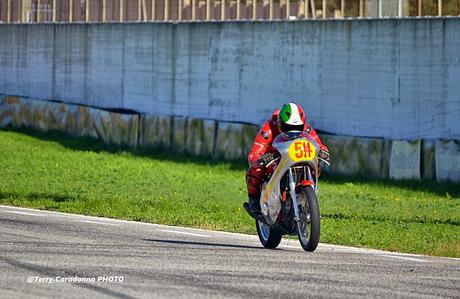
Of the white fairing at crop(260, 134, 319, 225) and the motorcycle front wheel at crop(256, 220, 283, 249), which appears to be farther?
the motorcycle front wheel at crop(256, 220, 283, 249)

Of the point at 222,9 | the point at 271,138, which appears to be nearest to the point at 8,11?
the point at 222,9

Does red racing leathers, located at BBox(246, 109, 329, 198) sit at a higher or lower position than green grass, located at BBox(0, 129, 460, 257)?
higher

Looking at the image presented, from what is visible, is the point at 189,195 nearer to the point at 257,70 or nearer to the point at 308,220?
the point at 257,70

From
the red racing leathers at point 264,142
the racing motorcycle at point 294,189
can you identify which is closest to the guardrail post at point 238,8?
the red racing leathers at point 264,142

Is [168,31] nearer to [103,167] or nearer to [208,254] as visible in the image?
[103,167]

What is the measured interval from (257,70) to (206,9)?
3482 millimetres

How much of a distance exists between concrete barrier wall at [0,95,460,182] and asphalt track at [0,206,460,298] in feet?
28.0

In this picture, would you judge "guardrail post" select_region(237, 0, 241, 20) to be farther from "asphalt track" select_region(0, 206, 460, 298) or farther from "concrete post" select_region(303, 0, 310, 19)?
"asphalt track" select_region(0, 206, 460, 298)

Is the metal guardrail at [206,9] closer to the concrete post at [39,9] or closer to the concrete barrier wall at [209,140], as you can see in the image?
the concrete post at [39,9]

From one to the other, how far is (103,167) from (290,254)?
14366 millimetres

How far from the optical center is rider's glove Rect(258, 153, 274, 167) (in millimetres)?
13875

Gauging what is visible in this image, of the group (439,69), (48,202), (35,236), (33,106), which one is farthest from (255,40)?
(35,236)

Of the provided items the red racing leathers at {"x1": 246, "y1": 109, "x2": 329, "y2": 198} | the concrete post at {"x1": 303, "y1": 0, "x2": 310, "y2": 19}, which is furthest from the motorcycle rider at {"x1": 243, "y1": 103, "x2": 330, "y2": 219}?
the concrete post at {"x1": 303, "y1": 0, "x2": 310, "y2": 19}

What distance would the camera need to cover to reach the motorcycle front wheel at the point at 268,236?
14266mm
